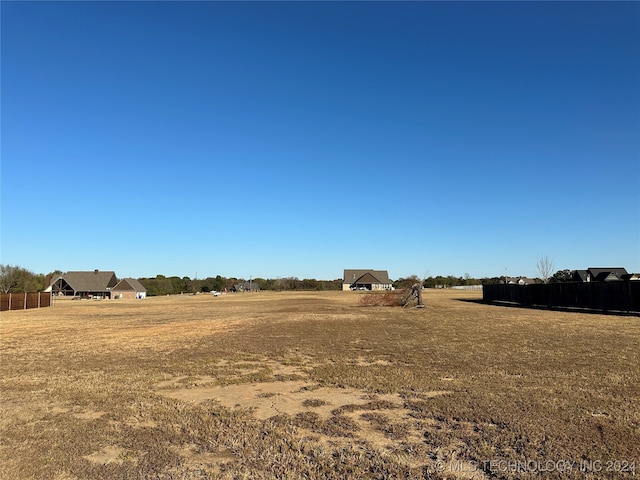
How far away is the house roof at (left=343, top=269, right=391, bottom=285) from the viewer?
4641 inches

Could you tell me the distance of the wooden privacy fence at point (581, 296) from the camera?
2372cm

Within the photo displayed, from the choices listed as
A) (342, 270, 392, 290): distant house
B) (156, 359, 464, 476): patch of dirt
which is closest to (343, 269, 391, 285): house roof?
(342, 270, 392, 290): distant house

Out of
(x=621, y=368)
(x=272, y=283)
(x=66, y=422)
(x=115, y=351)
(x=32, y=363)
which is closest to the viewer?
(x=66, y=422)

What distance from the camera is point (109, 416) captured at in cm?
578

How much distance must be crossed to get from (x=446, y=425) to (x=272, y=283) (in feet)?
443

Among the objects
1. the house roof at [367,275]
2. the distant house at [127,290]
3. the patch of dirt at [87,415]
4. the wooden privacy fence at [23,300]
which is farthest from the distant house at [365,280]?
the patch of dirt at [87,415]

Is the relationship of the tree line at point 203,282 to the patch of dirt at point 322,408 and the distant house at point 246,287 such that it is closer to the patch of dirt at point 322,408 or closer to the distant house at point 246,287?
the distant house at point 246,287

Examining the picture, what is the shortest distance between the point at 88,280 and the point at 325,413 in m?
97.4

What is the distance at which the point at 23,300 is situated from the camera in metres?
41.0

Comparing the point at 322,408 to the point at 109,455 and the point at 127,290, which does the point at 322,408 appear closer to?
the point at 109,455

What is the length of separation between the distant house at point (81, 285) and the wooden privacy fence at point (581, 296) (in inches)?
3183

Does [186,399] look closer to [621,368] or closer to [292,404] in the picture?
[292,404]

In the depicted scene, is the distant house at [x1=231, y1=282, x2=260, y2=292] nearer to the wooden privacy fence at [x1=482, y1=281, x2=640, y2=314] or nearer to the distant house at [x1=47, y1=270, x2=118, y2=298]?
the distant house at [x1=47, y1=270, x2=118, y2=298]

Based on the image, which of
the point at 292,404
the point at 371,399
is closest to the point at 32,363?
the point at 292,404
